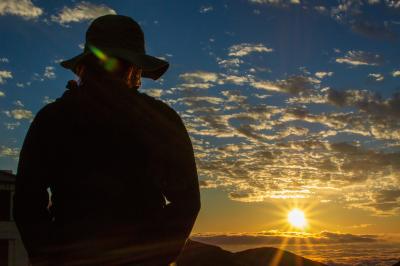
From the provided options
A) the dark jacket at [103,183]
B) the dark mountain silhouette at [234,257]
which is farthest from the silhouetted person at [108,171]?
the dark mountain silhouette at [234,257]

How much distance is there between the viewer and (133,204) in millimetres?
1831

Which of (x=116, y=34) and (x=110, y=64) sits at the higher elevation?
(x=116, y=34)

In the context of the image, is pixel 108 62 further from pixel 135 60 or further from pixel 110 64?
pixel 135 60

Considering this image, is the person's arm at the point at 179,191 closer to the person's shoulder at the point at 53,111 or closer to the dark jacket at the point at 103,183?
the dark jacket at the point at 103,183

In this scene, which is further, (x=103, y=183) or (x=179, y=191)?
(x=179, y=191)

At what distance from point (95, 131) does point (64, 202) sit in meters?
0.29

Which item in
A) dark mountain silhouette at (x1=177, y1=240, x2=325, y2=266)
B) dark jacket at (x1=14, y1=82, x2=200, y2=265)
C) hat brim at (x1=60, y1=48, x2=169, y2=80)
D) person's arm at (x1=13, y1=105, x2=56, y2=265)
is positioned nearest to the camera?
dark jacket at (x1=14, y1=82, x2=200, y2=265)

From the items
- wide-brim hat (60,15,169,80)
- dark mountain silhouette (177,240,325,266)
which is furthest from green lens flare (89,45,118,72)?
dark mountain silhouette (177,240,325,266)

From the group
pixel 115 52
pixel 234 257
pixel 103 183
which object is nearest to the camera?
pixel 103 183

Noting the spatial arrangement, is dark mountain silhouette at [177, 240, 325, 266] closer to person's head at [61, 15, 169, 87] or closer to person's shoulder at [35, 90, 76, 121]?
person's head at [61, 15, 169, 87]

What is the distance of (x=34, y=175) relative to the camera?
75.7 inches

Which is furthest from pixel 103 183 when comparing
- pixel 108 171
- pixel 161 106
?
pixel 161 106

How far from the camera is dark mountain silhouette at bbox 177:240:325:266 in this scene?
18.6m

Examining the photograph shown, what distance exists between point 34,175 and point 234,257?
19156mm
